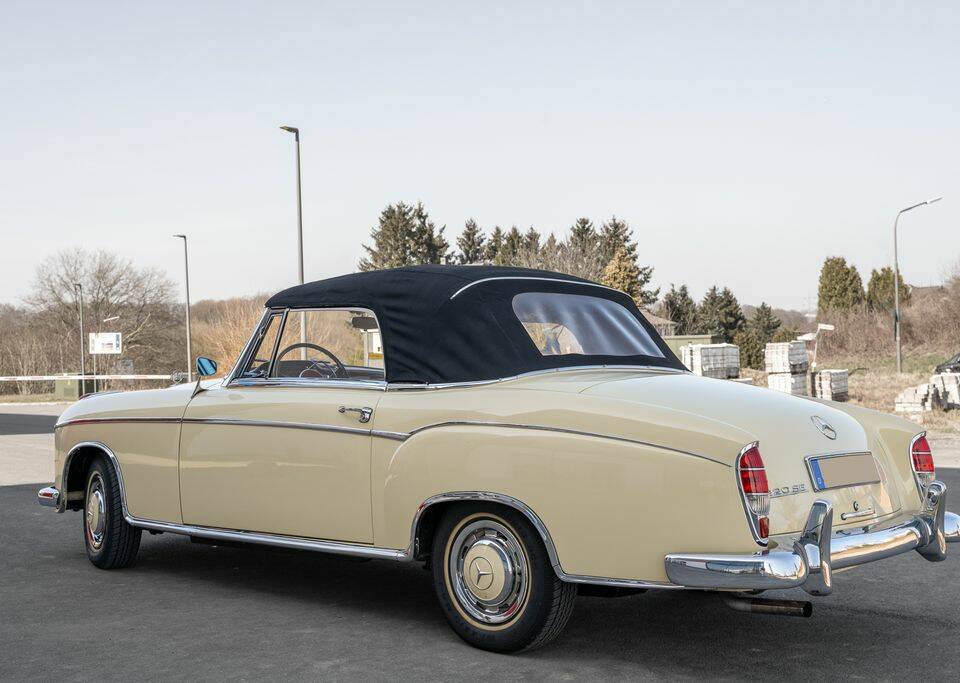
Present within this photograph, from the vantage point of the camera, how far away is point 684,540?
4.10 metres

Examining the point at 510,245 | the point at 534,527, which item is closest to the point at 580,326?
the point at 534,527

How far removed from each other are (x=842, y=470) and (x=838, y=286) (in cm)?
7345

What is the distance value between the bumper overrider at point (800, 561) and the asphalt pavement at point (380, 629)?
0.52 meters

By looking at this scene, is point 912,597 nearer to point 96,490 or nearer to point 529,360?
point 529,360

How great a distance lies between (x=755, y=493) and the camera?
4047 mm

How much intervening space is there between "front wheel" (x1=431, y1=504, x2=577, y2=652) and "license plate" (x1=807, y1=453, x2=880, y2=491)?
109 cm

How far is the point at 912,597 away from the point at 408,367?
3.02 metres

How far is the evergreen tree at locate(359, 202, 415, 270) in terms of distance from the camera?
81062 mm

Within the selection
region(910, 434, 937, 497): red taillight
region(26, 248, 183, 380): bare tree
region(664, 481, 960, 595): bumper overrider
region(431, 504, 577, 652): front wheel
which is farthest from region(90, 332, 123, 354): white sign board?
region(664, 481, 960, 595): bumper overrider

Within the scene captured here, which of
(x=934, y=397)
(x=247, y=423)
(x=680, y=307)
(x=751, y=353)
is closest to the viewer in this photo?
(x=247, y=423)

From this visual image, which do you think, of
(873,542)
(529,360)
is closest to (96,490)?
(529,360)

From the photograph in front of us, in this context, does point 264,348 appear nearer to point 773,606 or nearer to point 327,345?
point 327,345

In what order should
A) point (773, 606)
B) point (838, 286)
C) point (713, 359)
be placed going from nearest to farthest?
point (773, 606), point (713, 359), point (838, 286)

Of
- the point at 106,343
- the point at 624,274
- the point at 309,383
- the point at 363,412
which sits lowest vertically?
the point at 363,412
